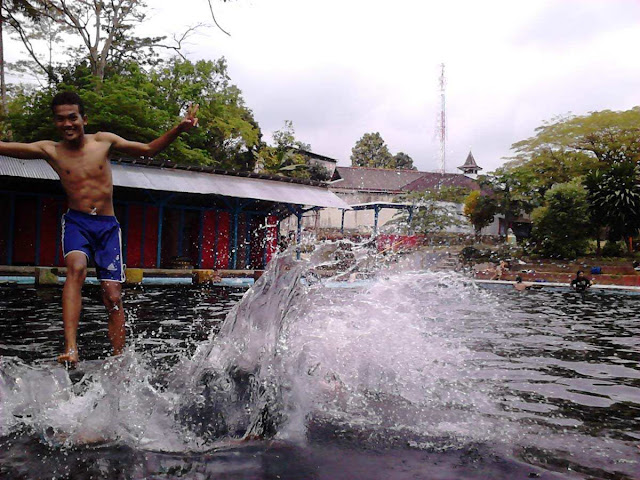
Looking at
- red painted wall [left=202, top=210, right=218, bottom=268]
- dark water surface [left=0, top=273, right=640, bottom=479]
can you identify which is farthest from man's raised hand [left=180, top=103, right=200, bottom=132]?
red painted wall [left=202, top=210, right=218, bottom=268]

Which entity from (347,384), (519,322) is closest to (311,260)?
(347,384)

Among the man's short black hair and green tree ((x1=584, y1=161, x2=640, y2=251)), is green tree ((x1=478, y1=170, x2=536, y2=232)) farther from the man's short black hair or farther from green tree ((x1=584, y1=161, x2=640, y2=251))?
the man's short black hair

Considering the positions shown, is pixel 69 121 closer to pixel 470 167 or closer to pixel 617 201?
pixel 617 201

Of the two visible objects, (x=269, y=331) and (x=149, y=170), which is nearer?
(x=269, y=331)

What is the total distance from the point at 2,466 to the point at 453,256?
102 ft

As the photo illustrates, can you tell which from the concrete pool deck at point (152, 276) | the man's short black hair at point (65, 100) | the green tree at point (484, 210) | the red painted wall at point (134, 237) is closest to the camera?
the man's short black hair at point (65, 100)

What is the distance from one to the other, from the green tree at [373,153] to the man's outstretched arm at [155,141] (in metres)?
60.3

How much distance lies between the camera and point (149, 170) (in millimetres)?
17656

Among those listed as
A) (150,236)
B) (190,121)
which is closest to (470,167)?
(150,236)

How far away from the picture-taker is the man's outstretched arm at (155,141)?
12.7 feet

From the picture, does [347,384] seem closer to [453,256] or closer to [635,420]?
[635,420]

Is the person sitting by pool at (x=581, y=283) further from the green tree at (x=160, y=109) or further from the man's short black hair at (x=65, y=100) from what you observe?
the man's short black hair at (x=65, y=100)

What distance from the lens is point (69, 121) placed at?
3695mm

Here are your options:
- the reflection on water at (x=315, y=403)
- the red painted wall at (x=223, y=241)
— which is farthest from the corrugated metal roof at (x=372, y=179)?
the reflection on water at (x=315, y=403)
